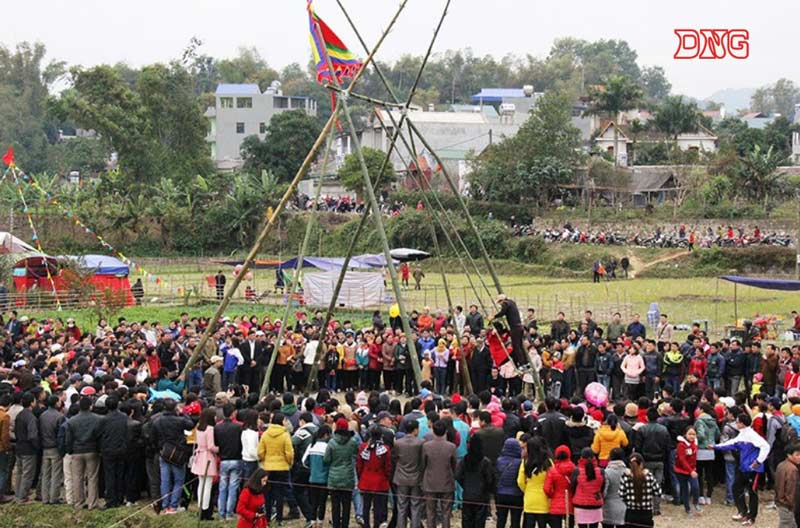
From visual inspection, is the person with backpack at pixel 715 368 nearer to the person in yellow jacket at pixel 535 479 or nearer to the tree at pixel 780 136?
the person in yellow jacket at pixel 535 479

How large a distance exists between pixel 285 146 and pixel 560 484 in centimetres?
6011

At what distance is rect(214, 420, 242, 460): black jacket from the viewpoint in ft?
42.1

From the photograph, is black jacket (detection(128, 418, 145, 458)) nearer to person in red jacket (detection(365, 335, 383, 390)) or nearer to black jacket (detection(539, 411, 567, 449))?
black jacket (detection(539, 411, 567, 449))

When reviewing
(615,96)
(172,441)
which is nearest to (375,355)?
(172,441)

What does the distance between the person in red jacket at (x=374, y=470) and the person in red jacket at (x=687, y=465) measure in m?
3.61

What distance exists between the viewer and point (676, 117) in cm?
6844

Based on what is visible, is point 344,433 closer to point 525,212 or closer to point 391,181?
point 525,212

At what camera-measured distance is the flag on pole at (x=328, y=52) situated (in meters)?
17.4

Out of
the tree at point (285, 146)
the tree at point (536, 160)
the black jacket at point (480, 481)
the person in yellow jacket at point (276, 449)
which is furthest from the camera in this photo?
the tree at point (285, 146)

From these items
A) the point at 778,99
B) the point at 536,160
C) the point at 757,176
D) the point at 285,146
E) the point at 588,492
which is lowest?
the point at 588,492

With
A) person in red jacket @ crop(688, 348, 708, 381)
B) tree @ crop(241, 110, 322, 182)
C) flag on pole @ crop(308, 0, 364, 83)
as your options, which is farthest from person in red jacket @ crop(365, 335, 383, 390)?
tree @ crop(241, 110, 322, 182)

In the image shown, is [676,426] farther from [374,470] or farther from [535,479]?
[374,470]

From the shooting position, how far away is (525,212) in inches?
2255

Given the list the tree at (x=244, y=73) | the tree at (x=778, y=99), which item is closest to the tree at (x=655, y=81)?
the tree at (x=778, y=99)
